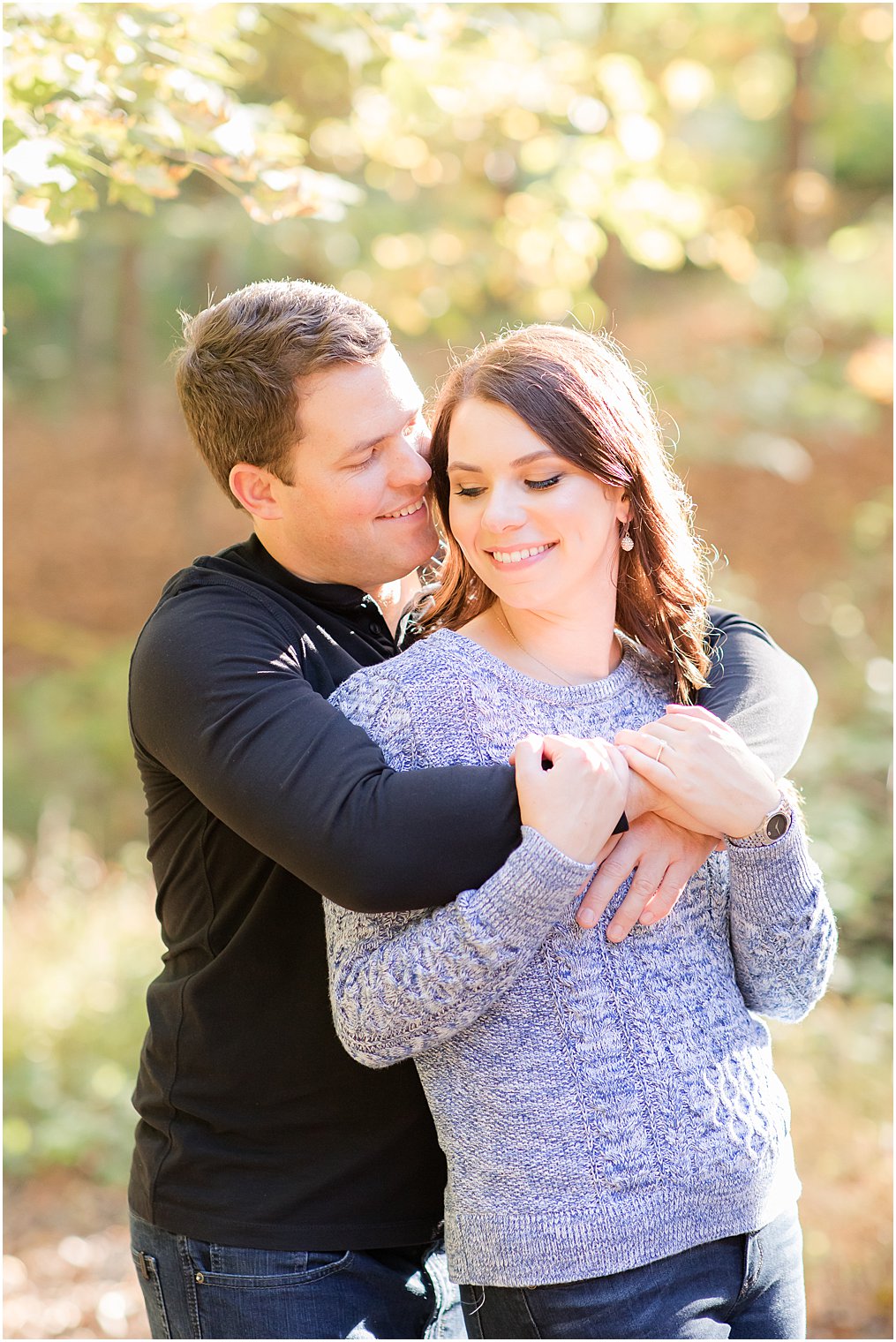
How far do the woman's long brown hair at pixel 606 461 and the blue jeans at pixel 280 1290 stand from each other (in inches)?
38.9

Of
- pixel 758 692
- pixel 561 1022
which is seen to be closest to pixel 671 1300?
pixel 561 1022

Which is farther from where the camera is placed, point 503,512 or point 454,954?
point 503,512

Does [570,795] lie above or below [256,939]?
above

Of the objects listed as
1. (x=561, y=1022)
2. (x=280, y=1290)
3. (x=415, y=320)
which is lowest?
(x=280, y=1290)

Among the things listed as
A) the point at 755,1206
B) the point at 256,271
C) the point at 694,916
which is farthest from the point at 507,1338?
the point at 256,271

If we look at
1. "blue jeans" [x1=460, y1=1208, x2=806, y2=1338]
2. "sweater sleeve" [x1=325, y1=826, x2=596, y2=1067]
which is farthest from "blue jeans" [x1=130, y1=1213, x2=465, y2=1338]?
"sweater sleeve" [x1=325, y1=826, x2=596, y2=1067]

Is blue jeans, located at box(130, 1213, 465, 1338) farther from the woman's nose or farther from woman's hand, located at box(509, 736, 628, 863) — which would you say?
the woman's nose

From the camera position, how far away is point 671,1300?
1595mm

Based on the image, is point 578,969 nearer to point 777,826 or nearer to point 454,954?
point 454,954

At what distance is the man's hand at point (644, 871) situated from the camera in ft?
5.47

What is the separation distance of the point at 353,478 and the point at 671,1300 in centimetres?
129

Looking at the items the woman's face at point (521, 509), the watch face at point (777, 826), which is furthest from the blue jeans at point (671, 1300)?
the woman's face at point (521, 509)

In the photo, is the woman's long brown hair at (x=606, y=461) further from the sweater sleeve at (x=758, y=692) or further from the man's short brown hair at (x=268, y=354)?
the man's short brown hair at (x=268, y=354)

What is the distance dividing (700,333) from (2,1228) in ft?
30.4
